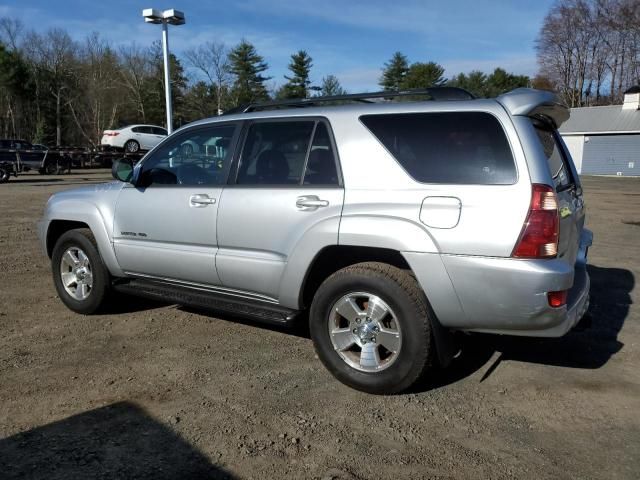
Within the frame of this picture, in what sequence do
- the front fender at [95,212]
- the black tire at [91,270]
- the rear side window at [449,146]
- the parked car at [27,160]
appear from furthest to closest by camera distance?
the parked car at [27,160]
the black tire at [91,270]
the front fender at [95,212]
the rear side window at [449,146]

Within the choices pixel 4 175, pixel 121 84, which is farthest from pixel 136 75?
pixel 4 175

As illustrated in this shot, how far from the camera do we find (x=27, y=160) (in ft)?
91.1

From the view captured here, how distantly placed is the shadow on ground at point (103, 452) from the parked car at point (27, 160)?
24224 millimetres

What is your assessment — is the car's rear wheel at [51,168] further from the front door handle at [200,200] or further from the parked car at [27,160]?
the front door handle at [200,200]

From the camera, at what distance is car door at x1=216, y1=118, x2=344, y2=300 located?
3.97 m

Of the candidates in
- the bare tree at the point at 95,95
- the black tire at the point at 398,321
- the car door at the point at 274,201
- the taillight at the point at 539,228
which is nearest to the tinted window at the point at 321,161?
the car door at the point at 274,201

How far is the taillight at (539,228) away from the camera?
128 inches

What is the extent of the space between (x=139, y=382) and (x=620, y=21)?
7187 cm

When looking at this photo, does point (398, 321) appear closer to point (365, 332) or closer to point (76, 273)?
point (365, 332)

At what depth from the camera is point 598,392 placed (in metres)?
3.94

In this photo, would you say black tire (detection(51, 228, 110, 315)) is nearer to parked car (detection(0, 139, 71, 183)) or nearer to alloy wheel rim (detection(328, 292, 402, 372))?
alloy wheel rim (detection(328, 292, 402, 372))

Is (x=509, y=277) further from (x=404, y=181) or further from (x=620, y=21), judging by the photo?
(x=620, y=21)

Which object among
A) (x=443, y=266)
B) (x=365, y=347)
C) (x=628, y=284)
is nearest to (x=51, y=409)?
(x=365, y=347)

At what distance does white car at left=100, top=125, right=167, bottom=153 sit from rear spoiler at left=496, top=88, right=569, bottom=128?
3156 cm
